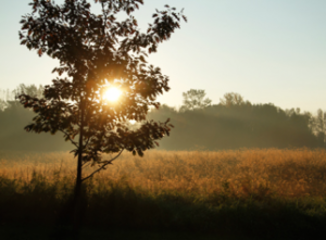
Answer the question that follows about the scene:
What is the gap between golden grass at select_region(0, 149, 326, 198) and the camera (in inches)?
323

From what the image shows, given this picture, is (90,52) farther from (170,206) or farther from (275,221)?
(275,221)

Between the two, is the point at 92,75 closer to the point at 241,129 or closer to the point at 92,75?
the point at 92,75

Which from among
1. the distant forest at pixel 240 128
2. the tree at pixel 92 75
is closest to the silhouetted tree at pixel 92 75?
the tree at pixel 92 75

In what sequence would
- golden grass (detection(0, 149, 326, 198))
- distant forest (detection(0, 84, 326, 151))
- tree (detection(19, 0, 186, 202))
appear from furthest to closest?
distant forest (detection(0, 84, 326, 151)) < golden grass (detection(0, 149, 326, 198)) < tree (detection(19, 0, 186, 202))

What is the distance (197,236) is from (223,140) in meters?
49.8

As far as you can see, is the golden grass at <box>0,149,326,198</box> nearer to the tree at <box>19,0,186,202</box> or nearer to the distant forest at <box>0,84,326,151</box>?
the tree at <box>19,0,186,202</box>

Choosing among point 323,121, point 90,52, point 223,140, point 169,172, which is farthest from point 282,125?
point 90,52

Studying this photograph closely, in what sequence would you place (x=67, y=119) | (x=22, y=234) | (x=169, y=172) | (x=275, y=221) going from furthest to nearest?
(x=169, y=172) → (x=275, y=221) → (x=22, y=234) → (x=67, y=119)

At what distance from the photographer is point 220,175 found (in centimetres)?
1196

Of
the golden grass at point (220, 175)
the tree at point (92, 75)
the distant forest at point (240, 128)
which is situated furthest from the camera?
the distant forest at point (240, 128)

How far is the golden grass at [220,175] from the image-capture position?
820cm

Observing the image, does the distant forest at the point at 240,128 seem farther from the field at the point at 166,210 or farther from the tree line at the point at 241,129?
the field at the point at 166,210

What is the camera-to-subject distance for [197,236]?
20.2ft

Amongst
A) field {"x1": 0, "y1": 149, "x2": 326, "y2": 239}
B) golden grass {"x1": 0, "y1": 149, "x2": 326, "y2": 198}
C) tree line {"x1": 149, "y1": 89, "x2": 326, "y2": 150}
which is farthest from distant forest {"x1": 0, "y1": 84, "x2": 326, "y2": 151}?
field {"x1": 0, "y1": 149, "x2": 326, "y2": 239}
